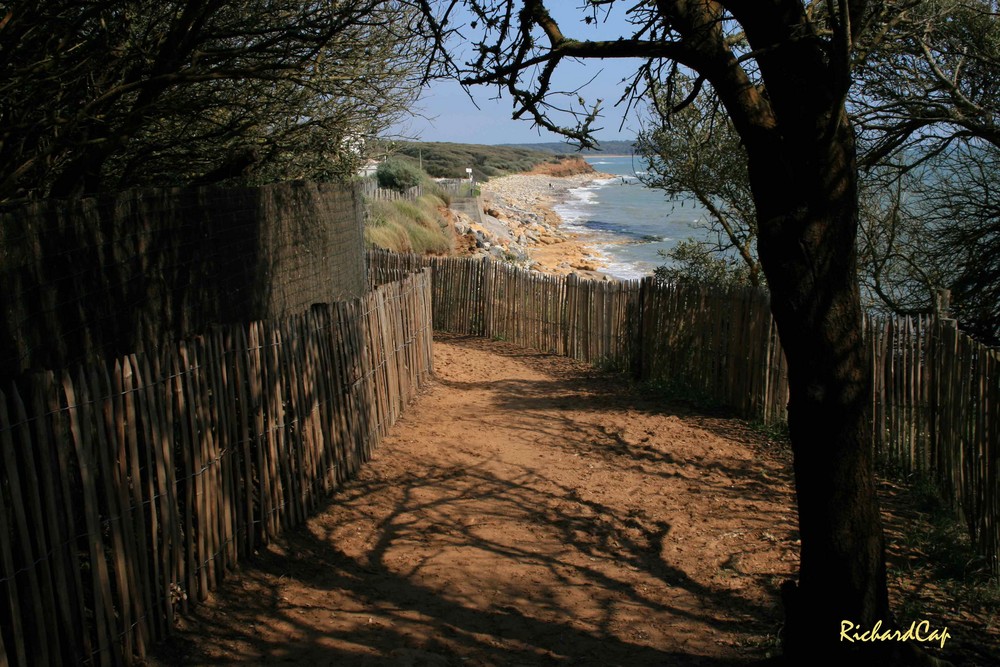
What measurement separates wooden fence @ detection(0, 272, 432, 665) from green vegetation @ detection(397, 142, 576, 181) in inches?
1752

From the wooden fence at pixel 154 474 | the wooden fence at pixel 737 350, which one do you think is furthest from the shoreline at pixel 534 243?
the wooden fence at pixel 154 474

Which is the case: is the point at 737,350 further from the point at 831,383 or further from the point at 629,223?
the point at 629,223

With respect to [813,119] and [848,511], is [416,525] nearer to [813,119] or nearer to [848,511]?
[848,511]

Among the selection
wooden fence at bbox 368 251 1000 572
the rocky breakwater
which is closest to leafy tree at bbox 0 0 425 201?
wooden fence at bbox 368 251 1000 572

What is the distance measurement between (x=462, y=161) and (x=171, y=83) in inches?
3681

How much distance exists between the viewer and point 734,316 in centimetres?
966

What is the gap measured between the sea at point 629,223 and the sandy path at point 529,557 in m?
8.04

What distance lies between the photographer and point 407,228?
76.2ft

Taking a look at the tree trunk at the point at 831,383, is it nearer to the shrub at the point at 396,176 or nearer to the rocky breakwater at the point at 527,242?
the rocky breakwater at the point at 527,242

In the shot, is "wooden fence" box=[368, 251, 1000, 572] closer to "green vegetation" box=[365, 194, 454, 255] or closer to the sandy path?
the sandy path

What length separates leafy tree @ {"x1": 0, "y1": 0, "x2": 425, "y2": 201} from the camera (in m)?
6.29

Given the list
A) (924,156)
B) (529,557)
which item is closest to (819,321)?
(529,557)

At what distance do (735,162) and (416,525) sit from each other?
8200 millimetres

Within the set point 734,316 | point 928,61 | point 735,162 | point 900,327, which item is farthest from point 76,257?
point 735,162
